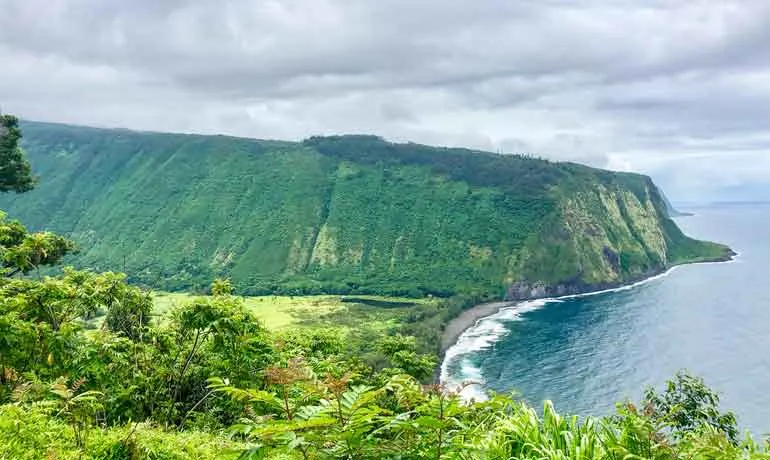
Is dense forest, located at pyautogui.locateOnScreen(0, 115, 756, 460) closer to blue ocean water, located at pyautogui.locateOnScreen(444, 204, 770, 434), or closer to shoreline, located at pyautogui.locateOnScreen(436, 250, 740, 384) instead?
blue ocean water, located at pyautogui.locateOnScreen(444, 204, 770, 434)

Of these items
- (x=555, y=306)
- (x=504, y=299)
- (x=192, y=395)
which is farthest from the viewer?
(x=504, y=299)

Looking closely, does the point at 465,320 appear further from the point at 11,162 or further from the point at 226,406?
the point at 226,406

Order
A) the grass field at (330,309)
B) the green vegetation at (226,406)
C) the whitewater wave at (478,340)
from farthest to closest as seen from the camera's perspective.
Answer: the grass field at (330,309) → the whitewater wave at (478,340) → the green vegetation at (226,406)

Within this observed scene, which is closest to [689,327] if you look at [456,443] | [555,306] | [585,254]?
[555,306]

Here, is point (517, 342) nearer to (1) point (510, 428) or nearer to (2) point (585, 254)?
(2) point (585, 254)

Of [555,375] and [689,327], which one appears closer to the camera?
[555,375]

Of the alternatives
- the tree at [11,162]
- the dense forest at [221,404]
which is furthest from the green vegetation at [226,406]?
the tree at [11,162]

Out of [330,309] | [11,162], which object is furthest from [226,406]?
[330,309]

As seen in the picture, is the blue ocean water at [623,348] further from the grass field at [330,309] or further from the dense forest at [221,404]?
the dense forest at [221,404]
